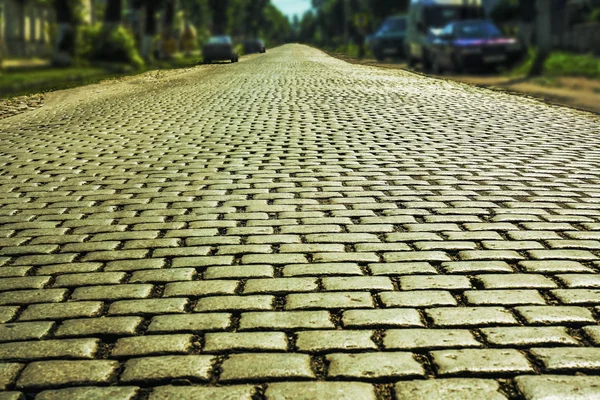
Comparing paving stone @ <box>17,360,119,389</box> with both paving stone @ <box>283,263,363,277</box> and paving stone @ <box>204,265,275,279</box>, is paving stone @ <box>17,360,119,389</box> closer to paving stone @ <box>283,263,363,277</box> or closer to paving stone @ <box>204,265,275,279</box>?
paving stone @ <box>204,265,275,279</box>

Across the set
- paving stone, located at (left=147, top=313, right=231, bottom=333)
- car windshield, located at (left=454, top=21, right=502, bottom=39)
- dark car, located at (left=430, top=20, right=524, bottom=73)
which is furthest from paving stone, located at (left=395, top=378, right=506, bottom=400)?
car windshield, located at (left=454, top=21, right=502, bottom=39)

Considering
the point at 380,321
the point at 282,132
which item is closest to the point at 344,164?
the point at 282,132

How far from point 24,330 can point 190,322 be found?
0.70 meters

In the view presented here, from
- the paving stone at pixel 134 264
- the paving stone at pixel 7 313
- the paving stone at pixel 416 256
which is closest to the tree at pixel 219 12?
the paving stone at pixel 134 264

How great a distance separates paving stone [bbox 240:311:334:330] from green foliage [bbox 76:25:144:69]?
1132 inches

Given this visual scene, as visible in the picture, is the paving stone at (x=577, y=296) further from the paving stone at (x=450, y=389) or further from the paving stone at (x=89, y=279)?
the paving stone at (x=89, y=279)

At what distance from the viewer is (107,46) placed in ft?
102

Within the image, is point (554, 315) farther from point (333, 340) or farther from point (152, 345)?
point (152, 345)

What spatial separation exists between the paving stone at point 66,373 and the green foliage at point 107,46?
2910cm

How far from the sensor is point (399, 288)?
3.96 meters

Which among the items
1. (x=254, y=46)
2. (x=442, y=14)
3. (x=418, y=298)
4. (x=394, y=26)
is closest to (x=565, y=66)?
(x=442, y=14)

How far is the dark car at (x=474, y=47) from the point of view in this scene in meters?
22.8

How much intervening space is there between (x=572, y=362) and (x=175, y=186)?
14.1 feet

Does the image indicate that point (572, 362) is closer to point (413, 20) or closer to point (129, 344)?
point (129, 344)
